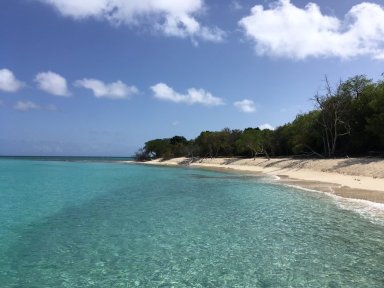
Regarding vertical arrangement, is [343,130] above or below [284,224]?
above

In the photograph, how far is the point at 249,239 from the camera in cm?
1310

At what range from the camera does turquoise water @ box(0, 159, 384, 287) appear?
9.16 m

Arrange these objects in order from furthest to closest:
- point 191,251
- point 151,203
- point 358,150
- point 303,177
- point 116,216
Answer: point 358,150 → point 303,177 → point 151,203 → point 116,216 → point 191,251

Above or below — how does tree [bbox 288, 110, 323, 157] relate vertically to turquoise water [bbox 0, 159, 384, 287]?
above

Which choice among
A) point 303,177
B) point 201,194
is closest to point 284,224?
point 201,194

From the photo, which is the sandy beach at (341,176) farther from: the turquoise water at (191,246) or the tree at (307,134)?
the tree at (307,134)

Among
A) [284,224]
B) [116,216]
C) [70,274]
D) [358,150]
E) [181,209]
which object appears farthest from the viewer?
[358,150]

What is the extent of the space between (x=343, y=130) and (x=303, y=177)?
2154 centimetres

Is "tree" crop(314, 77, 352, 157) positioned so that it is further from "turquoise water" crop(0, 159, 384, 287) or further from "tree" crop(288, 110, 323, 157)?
"turquoise water" crop(0, 159, 384, 287)

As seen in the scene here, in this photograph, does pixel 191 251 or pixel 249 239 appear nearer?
pixel 191 251

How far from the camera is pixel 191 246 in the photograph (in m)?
12.1

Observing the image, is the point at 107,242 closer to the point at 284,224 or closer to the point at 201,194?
the point at 284,224

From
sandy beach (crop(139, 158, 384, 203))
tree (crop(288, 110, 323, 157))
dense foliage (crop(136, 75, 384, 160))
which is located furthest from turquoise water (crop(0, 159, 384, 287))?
tree (crop(288, 110, 323, 157))

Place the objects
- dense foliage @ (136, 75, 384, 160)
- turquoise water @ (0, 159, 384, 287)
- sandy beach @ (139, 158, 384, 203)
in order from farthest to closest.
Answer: dense foliage @ (136, 75, 384, 160) → sandy beach @ (139, 158, 384, 203) → turquoise water @ (0, 159, 384, 287)
